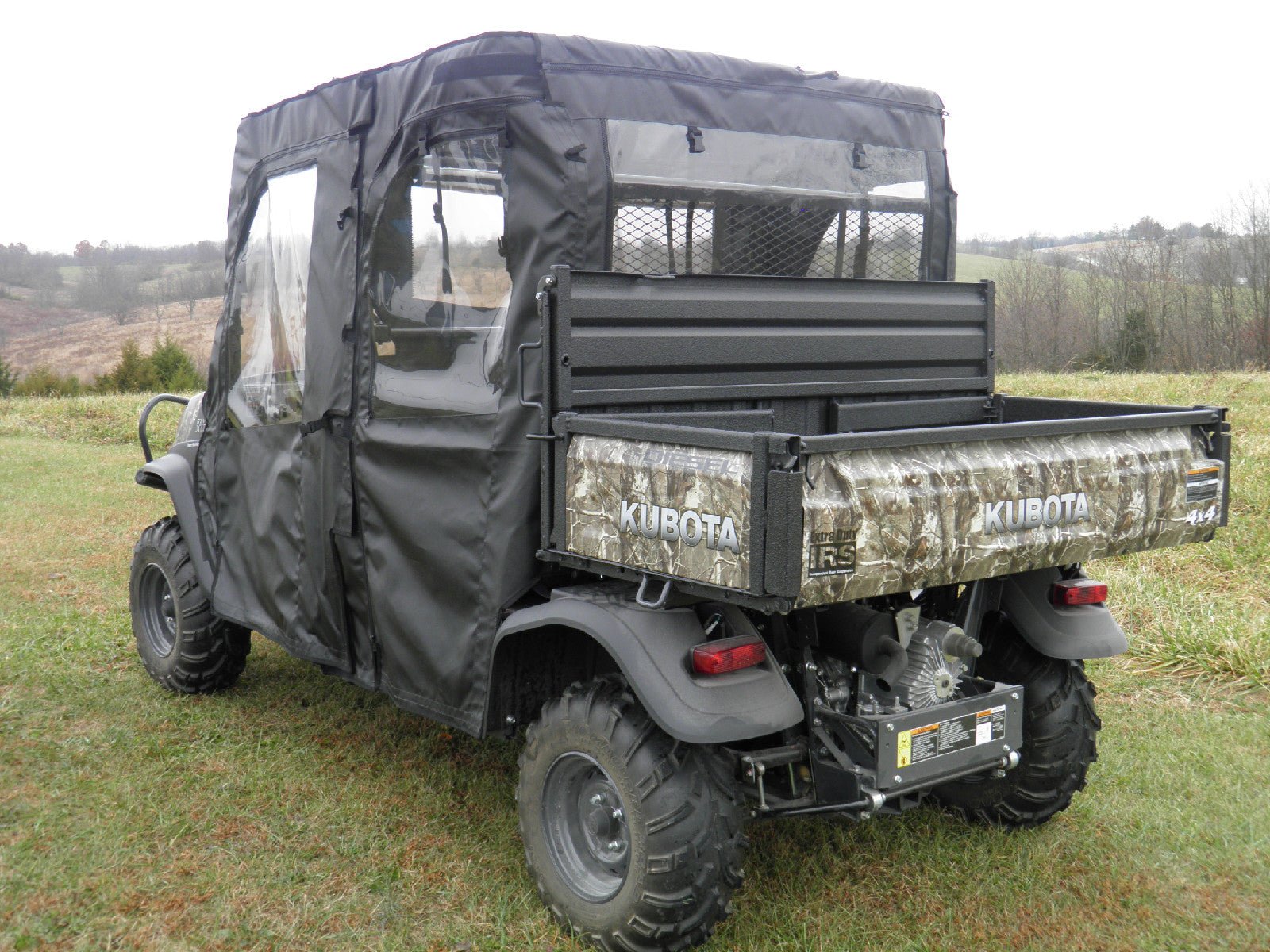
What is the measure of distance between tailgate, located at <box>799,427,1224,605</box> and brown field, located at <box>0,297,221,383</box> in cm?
4738

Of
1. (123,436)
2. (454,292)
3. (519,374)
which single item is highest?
(454,292)

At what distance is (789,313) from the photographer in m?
3.81

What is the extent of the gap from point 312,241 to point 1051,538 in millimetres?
2833

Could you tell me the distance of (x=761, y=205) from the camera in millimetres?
4047

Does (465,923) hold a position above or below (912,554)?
below

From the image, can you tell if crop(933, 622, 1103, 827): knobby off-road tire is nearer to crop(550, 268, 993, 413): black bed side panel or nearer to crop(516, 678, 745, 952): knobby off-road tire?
crop(550, 268, 993, 413): black bed side panel

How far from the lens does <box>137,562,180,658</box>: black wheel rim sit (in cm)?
558

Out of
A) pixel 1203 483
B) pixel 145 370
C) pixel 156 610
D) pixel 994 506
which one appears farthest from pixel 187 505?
pixel 145 370

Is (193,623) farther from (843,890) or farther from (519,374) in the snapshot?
(843,890)

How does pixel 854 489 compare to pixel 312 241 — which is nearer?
pixel 854 489

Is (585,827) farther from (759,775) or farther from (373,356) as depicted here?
(373,356)

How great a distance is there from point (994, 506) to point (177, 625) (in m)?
3.86

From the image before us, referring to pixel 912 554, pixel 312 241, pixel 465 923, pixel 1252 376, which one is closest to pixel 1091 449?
pixel 912 554

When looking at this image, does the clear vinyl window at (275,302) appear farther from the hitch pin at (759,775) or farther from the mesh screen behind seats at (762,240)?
the hitch pin at (759,775)
